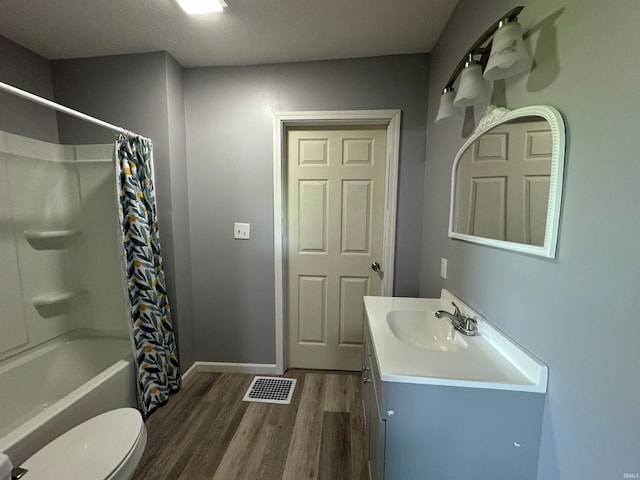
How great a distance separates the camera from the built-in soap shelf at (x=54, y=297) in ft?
5.69

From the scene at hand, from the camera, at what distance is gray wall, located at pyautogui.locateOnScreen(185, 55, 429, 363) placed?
1819 mm

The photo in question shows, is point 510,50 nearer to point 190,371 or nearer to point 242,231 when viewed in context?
point 242,231

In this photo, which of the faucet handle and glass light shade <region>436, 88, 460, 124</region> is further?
glass light shade <region>436, 88, 460, 124</region>

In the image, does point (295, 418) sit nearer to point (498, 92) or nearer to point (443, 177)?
point (443, 177)

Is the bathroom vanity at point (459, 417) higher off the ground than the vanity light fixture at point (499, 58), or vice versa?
the vanity light fixture at point (499, 58)

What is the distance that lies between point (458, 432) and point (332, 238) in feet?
4.74

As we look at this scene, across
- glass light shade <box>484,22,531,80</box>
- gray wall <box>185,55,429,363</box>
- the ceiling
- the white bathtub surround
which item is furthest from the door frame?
the white bathtub surround

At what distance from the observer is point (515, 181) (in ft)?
2.95

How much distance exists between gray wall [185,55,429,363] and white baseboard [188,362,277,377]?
0.14 feet

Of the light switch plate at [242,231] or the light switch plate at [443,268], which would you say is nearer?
the light switch plate at [443,268]

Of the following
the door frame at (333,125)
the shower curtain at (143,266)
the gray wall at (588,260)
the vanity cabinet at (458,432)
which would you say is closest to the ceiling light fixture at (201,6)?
the door frame at (333,125)

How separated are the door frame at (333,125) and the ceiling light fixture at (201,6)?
0.64 metres

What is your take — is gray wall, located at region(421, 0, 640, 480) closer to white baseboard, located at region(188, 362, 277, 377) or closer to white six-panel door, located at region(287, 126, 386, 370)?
white six-panel door, located at region(287, 126, 386, 370)

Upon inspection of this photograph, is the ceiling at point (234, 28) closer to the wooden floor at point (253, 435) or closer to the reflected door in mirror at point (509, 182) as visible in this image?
the reflected door in mirror at point (509, 182)
